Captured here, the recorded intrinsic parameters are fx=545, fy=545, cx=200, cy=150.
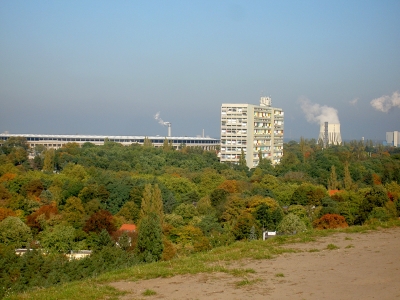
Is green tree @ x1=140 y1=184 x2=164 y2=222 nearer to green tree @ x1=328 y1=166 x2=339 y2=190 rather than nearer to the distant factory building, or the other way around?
green tree @ x1=328 y1=166 x2=339 y2=190

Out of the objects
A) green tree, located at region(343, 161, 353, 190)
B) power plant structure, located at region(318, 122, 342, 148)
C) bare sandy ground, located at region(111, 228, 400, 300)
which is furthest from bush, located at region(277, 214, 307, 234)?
power plant structure, located at region(318, 122, 342, 148)

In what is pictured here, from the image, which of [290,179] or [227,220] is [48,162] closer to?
[290,179]

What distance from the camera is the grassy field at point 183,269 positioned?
7241 mm

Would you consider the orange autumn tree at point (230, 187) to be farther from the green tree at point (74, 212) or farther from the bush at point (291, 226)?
the bush at point (291, 226)

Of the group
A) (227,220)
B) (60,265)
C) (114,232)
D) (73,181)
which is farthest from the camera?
(73,181)

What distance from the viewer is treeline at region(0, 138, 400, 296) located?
15688mm

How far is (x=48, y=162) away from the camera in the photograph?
4231cm

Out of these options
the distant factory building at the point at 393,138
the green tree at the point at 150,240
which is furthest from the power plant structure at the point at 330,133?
the green tree at the point at 150,240

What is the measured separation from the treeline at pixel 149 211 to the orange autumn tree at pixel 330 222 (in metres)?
0.04

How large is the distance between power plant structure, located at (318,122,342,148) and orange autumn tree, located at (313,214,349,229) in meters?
61.5

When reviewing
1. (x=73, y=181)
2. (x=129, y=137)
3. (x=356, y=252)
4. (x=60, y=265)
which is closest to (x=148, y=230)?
(x=60, y=265)

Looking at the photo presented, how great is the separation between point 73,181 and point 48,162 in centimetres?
1196

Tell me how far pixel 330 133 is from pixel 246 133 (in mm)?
40332

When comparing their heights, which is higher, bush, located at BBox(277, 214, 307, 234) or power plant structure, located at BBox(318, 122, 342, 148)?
power plant structure, located at BBox(318, 122, 342, 148)
